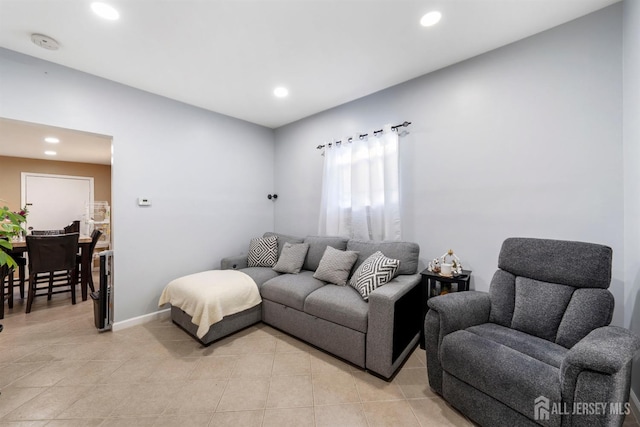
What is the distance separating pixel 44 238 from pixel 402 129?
15.0 ft

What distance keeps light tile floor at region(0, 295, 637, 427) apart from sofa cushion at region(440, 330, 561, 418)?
360 millimetres

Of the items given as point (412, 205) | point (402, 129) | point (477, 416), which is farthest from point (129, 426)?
point (402, 129)

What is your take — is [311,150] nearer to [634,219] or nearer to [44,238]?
[634,219]

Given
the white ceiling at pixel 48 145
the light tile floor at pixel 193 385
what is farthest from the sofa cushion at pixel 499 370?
the white ceiling at pixel 48 145

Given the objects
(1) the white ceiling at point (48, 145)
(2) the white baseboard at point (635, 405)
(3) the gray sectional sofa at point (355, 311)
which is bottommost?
(2) the white baseboard at point (635, 405)

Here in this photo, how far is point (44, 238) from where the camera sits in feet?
10.4

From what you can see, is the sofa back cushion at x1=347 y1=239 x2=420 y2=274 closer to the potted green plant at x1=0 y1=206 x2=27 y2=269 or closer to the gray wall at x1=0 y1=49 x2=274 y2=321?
the gray wall at x1=0 y1=49 x2=274 y2=321

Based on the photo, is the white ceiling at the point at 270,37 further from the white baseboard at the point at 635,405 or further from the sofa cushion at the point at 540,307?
the white baseboard at the point at 635,405

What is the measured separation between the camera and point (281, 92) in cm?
296

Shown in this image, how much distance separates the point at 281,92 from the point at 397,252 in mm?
2238

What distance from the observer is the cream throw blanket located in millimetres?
2291

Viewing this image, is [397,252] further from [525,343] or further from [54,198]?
[54,198]

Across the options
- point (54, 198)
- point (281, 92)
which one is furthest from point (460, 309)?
point (54, 198)

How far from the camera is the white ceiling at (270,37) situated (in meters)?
1.73
